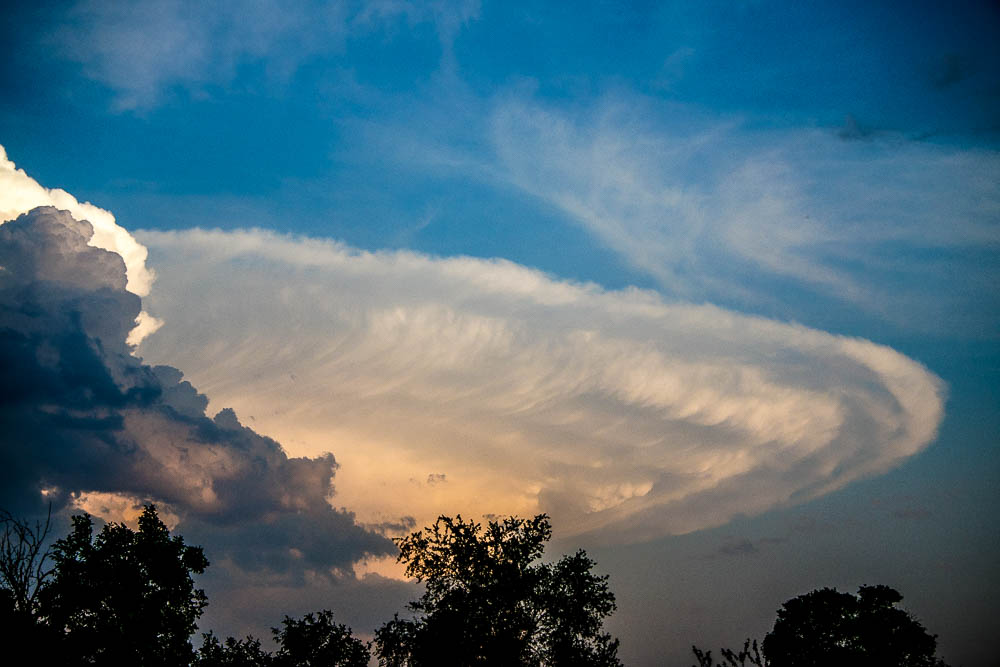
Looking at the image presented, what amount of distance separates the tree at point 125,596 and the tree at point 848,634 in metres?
60.3

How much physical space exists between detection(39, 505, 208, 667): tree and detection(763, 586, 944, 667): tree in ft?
198

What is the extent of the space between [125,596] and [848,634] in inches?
2696

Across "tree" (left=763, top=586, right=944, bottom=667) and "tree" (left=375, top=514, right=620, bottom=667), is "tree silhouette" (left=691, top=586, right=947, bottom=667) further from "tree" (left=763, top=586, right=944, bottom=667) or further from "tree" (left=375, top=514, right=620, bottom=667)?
"tree" (left=375, top=514, right=620, bottom=667)

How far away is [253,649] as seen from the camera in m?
51.7

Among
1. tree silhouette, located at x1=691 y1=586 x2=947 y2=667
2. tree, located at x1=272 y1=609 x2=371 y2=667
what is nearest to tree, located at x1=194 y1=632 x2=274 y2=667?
tree, located at x1=272 y1=609 x2=371 y2=667

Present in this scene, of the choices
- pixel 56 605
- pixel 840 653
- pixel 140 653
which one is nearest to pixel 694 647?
pixel 140 653

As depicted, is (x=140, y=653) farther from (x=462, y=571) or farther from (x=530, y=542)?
(x=530, y=542)

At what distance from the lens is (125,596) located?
45.8m

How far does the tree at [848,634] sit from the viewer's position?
58312 mm

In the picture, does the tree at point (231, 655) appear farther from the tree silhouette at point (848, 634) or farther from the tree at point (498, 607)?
the tree silhouette at point (848, 634)

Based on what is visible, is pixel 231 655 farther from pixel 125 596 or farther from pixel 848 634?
pixel 848 634

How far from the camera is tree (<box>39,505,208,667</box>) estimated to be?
4366 cm

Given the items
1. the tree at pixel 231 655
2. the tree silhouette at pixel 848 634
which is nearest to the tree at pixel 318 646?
the tree at pixel 231 655

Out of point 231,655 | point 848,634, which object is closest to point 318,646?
point 231,655
